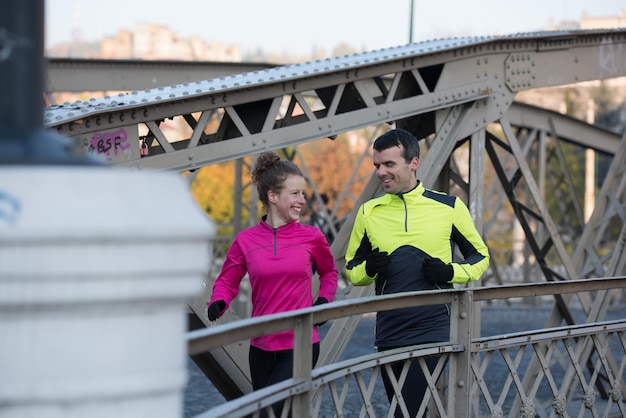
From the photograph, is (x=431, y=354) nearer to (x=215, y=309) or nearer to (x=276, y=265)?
(x=276, y=265)

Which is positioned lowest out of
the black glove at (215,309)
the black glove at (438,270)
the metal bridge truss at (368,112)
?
the black glove at (215,309)

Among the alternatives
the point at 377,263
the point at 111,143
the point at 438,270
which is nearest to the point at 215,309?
the point at 377,263

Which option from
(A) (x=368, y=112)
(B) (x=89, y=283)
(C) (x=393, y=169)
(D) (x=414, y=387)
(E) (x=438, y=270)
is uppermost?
(A) (x=368, y=112)

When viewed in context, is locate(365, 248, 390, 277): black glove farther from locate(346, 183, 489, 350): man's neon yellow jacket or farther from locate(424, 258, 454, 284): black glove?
locate(424, 258, 454, 284): black glove

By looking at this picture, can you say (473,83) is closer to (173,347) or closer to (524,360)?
(524,360)

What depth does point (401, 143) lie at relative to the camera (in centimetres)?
550

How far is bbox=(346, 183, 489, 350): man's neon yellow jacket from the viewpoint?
5410 mm

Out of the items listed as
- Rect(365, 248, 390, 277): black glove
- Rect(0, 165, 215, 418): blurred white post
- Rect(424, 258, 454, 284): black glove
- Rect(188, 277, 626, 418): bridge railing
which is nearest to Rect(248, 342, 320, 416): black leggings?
Rect(188, 277, 626, 418): bridge railing

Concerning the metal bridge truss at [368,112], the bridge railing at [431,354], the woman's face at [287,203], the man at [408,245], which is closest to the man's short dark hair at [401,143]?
the man at [408,245]

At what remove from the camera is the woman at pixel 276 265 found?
17.7 feet

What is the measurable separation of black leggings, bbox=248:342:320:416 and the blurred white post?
11.3ft

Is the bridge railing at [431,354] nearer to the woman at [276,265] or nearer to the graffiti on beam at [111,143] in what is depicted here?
the woman at [276,265]

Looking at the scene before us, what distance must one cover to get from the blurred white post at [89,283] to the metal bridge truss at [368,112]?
5.18 metres

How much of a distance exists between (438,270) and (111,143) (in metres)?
2.66
